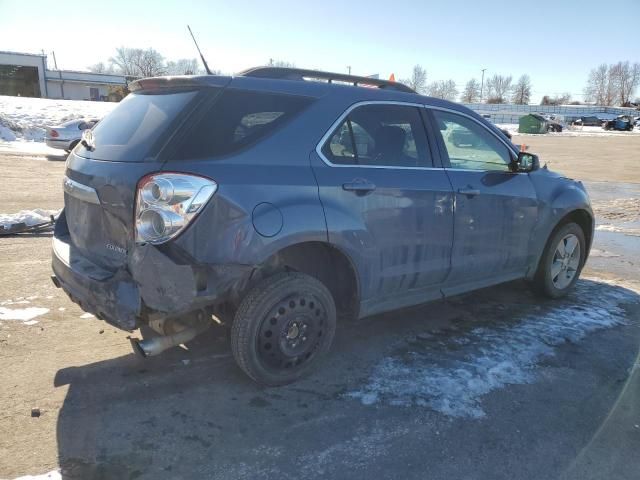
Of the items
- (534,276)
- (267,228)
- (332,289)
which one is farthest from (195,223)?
(534,276)

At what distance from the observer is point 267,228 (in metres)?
2.96

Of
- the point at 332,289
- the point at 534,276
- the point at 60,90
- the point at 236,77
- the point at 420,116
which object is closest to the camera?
the point at 236,77

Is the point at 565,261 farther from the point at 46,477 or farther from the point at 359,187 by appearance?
the point at 46,477

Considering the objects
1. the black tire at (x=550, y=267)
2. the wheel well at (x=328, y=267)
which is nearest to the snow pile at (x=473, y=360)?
the black tire at (x=550, y=267)

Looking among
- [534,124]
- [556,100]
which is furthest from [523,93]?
[534,124]

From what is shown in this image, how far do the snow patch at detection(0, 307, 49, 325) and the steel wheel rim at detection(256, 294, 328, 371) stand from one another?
224 cm

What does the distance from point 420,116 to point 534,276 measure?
7.26 ft

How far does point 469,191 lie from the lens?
405 centimetres

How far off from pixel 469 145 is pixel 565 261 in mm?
1835

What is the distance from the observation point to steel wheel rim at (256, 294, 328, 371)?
3.21 metres

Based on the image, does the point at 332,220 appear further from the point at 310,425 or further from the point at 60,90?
the point at 60,90

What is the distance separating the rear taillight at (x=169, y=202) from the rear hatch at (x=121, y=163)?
9 centimetres

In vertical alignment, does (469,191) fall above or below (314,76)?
below

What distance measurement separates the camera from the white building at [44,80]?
230ft
